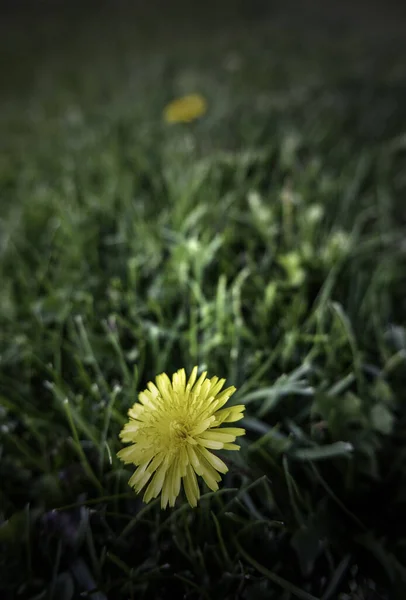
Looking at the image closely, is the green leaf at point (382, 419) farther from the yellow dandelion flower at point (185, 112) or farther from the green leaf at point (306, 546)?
the yellow dandelion flower at point (185, 112)

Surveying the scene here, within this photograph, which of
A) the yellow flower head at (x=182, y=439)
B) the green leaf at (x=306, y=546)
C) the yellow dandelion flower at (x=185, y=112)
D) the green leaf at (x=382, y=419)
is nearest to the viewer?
the yellow flower head at (x=182, y=439)

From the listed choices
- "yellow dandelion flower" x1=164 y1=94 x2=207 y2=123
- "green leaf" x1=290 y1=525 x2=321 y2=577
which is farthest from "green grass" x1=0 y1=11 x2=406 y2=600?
"yellow dandelion flower" x1=164 y1=94 x2=207 y2=123

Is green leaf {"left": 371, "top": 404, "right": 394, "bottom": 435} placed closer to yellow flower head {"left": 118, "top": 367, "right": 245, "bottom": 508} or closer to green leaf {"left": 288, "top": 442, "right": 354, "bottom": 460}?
green leaf {"left": 288, "top": 442, "right": 354, "bottom": 460}

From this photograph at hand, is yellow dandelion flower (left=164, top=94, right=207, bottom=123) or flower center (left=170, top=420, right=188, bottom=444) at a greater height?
yellow dandelion flower (left=164, top=94, right=207, bottom=123)

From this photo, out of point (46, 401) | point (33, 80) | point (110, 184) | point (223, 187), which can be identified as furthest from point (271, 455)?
point (33, 80)

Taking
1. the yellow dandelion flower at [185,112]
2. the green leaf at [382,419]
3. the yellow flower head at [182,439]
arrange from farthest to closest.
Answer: the yellow dandelion flower at [185,112]
the green leaf at [382,419]
the yellow flower head at [182,439]

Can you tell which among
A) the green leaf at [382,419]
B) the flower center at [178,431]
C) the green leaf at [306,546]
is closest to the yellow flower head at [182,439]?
the flower center at [178,431]
